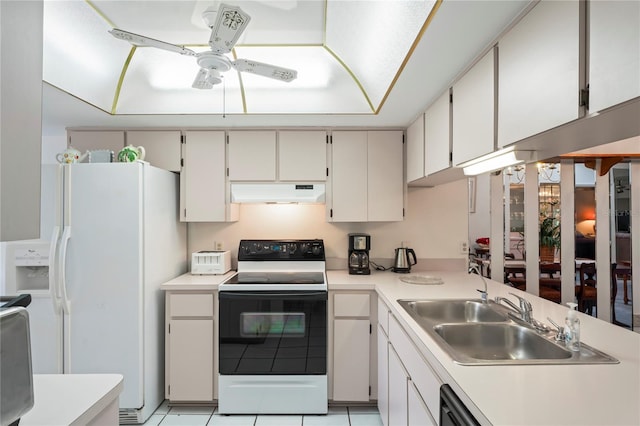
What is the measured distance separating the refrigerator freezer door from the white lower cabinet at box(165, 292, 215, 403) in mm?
230

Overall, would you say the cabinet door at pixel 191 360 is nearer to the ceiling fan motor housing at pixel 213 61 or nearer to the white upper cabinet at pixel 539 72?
the ceiling fan motor housing at pixel 213 61

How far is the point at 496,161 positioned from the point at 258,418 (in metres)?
2.35

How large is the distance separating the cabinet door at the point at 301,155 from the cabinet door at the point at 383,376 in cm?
139

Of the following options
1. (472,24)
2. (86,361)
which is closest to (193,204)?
(86,361)

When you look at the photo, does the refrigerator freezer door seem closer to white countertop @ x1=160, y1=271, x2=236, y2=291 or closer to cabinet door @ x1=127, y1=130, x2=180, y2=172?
white countertop @ x1=160, y1=271, x2=236, y2=291

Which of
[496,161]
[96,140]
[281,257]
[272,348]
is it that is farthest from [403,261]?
[96,140]

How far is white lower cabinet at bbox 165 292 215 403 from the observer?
8.31 ft

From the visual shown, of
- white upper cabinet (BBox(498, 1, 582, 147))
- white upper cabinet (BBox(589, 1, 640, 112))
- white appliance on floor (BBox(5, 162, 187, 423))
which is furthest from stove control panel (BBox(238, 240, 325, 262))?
white upper cabinet (BBox(589, 1, 640, 112))

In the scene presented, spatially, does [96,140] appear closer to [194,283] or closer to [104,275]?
[104,275]

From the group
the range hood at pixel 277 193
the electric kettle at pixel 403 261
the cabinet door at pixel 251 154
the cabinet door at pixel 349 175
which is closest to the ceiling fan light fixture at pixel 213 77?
the cabinet door at pixel 251 154

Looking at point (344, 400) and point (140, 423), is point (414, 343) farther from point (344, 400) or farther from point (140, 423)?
point (140, 423)

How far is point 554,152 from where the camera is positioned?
1470mm

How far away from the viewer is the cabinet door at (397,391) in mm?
1703

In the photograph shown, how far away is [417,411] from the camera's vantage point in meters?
1.48
